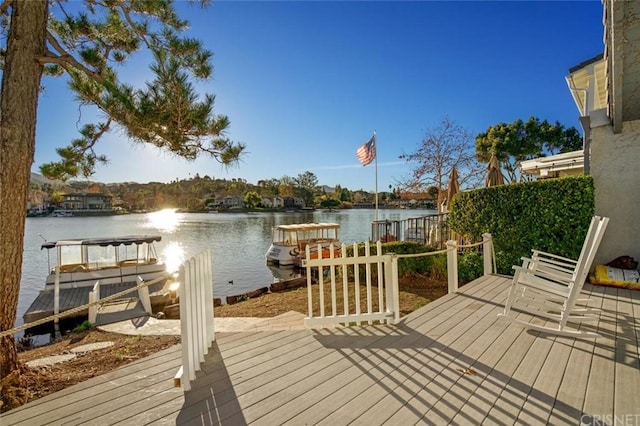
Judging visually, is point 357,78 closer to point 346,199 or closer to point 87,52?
point 87,52

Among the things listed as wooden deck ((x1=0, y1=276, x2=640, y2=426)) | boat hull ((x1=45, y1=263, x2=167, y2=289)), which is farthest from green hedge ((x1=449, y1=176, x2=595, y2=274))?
boat hull ((x1=45, y1=263, x2=167, y2=289))

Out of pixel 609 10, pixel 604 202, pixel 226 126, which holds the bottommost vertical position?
pixel 604 202

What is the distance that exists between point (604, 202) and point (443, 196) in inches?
303

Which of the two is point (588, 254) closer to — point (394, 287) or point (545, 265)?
point (545, 265)

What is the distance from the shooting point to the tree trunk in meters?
2.42

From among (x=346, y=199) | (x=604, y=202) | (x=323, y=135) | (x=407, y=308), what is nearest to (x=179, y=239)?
(x=323, y=135)

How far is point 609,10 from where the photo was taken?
3.64 meters

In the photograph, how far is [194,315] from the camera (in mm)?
2455

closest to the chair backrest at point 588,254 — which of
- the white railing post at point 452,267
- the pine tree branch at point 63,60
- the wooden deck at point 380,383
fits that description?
the wooden deck at point 380,383

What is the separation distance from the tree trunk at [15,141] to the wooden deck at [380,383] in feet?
3.00

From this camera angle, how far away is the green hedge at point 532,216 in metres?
5.04

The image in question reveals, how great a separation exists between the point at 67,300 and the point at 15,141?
8.78 m

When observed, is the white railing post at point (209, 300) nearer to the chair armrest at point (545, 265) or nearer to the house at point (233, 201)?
the chair armrest at point (545, 265)

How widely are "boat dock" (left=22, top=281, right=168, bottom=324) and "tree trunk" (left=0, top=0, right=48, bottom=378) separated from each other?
5.85 meters
